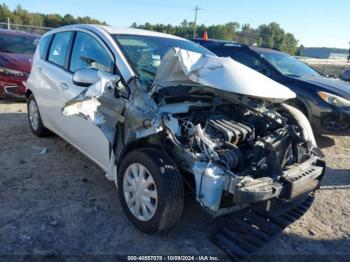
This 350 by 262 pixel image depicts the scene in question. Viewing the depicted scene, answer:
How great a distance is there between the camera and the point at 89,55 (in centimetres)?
396

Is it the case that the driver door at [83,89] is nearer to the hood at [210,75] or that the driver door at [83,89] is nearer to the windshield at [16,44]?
the hood at [210,75]

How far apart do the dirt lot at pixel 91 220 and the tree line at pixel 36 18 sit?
167 ft

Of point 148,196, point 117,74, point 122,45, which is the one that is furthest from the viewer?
point 122,45

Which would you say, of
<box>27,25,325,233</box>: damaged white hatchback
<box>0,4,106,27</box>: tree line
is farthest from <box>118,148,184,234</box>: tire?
<box>0,4,106,27</box>: tree line

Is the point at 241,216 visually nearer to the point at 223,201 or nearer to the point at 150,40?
the point at 223,201

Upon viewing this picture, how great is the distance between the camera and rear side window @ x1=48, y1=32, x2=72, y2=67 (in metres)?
4.49

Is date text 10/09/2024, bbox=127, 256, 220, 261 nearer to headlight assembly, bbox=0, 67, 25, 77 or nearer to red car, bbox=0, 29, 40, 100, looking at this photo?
red car, bbox=0, 29, 40, 100

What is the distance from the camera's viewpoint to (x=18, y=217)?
329 cm

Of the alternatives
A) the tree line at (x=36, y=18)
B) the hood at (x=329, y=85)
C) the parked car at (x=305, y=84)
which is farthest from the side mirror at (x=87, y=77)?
the tree line at (x=36, y=18)

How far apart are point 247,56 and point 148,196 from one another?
4.91 metres

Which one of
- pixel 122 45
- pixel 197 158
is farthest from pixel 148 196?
pixel 122 45

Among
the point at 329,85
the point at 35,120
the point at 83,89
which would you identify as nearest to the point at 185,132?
the point at 83,89

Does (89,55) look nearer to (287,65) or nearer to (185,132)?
(185,132)

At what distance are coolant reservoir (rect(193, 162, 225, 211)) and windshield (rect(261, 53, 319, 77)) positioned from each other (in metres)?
4.65
